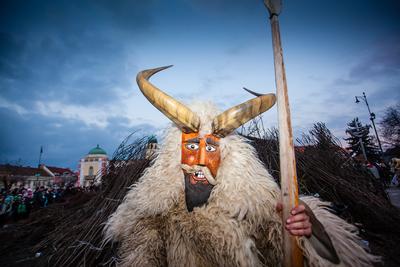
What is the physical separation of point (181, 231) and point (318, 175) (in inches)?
111

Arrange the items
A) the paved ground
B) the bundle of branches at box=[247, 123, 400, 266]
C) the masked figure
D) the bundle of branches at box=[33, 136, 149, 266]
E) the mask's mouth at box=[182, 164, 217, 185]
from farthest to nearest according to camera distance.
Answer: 1. the paved ground
2. the bundle of branches at box=[247, 123, 400, 266]
3. the bundle of branches at box=[33, 136, 149, 266]
4. the mask's mouth at box=[182, 164, 217, 185]
5. the masked figure

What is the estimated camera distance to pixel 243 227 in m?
1.38

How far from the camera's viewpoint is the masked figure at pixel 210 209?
130 centimetres

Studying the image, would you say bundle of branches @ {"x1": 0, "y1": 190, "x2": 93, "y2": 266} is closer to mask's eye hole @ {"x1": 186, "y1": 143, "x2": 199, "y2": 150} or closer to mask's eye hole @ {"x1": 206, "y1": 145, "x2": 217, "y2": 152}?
mask's eye hole @ {"x1": 186, "y1": 143, "x2": 199, "y2": 150}

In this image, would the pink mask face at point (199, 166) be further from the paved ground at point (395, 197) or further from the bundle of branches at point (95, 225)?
the paved ground at point (395, 197)

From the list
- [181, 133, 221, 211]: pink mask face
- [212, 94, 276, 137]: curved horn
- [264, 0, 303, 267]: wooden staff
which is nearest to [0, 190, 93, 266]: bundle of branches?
[181, 133, 221, 211]: pink mask face

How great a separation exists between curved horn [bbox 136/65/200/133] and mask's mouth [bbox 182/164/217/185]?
35cm

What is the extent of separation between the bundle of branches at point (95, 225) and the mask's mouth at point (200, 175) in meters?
1.16

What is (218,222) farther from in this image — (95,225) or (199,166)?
(95,225)

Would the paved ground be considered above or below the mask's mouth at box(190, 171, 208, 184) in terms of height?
below

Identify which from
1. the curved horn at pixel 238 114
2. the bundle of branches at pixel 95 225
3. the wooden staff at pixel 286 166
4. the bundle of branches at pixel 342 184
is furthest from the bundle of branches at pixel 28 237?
the bundle of branches at pixel 342 184

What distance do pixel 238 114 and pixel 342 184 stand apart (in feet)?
8.96

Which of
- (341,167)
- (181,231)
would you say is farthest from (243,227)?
(341,167)

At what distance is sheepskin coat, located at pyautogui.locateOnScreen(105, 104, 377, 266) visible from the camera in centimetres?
130
